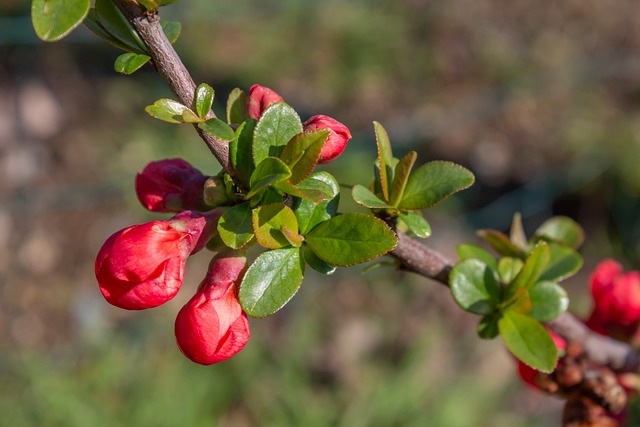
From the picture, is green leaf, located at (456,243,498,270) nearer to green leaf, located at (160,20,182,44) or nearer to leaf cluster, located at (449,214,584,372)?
leaf cluster, located at (449,214,584,372)

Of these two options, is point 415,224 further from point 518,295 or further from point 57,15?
point 57,15

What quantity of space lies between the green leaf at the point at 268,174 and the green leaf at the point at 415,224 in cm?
13

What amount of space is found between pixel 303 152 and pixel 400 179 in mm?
99

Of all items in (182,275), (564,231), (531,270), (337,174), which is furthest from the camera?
(337,174)

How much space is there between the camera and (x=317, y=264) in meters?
0.48

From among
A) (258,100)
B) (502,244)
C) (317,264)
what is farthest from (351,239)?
(502,244)

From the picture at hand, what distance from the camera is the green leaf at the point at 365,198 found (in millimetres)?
477

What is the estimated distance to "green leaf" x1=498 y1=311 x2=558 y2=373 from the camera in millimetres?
534

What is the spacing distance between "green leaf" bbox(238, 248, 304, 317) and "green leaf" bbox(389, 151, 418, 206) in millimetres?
101

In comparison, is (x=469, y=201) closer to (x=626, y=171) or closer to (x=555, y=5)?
(x=626, y=171)

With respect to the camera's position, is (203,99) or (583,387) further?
(583,387)

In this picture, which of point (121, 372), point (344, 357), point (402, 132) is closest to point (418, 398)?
point (344, 357)

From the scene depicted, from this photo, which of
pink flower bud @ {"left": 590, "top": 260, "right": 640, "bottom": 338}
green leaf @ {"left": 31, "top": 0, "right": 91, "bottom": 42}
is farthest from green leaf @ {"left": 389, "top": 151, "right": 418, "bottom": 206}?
pink flower bud @ {"left": 590, "top": 260, "right": 640, "bottom": 338}

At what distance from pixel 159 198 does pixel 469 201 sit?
2.24m
